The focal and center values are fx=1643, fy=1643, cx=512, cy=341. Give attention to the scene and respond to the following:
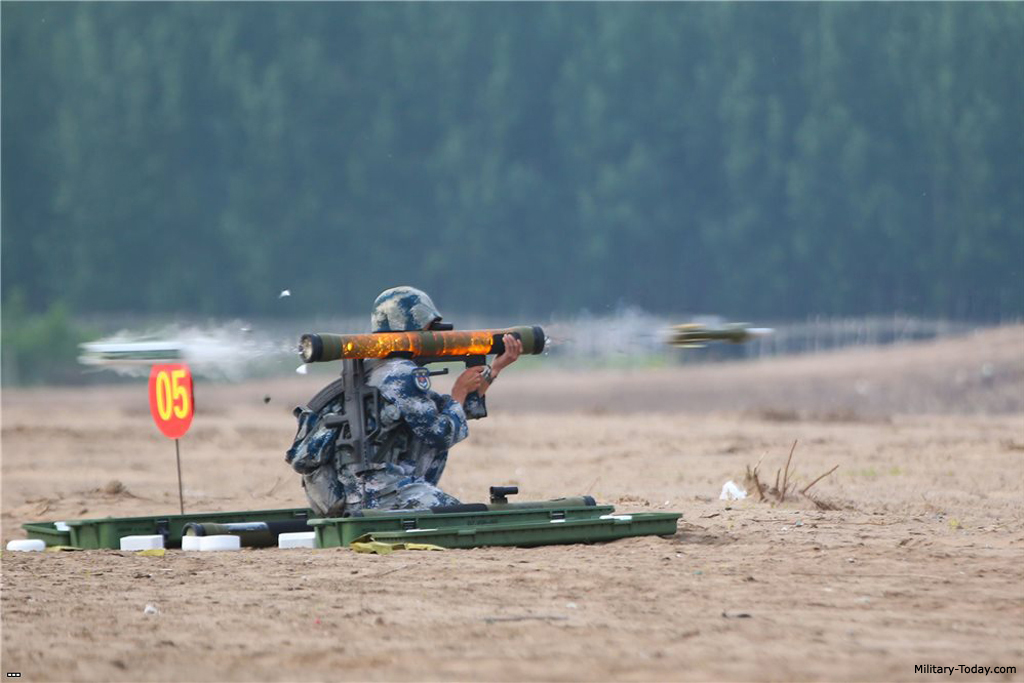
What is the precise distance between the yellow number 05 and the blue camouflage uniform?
1.81 metres

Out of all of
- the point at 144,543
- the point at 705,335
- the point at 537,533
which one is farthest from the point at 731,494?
the point at 144,543

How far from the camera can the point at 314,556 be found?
33.6ft

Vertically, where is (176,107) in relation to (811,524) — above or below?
above

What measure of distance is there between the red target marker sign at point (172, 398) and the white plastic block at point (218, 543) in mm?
1673

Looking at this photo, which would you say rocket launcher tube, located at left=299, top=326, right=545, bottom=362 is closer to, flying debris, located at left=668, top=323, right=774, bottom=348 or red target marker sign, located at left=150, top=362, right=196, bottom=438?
flying debris, located at left=668, top=323, right=774, bottom=348

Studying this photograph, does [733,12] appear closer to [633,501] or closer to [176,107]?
[176,107]

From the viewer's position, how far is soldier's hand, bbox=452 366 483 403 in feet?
37.8

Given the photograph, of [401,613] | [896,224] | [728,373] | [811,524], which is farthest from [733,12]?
[401,613]

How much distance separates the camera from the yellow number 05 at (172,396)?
1295cm

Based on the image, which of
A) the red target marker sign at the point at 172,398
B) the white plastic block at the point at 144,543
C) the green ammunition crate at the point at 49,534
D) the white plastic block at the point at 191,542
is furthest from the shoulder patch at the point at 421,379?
the green ammunition crate at the point at 49,534

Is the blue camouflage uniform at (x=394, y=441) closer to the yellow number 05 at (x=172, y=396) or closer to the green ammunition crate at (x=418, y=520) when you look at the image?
the green ammunition crate at (x=418, y=520)

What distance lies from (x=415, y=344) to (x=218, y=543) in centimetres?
189

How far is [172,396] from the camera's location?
1298cm

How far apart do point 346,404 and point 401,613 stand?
132 inches
